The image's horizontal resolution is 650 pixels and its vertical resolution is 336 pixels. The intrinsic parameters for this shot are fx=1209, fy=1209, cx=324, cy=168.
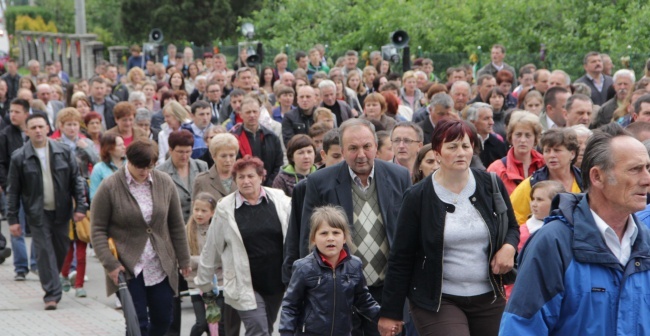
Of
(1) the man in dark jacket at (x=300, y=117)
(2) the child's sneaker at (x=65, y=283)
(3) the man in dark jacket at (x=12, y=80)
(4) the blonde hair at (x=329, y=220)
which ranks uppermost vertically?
(4) the blonde hair at (x=329, y=220)

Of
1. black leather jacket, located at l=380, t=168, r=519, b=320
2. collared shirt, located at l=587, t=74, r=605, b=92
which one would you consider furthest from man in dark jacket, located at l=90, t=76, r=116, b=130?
black leather jacket, located at l=380, t=168, r=519, b=320

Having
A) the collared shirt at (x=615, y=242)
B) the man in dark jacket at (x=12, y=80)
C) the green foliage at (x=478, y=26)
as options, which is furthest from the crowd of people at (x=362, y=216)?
the man in dark jacket at (x=12, y=80)

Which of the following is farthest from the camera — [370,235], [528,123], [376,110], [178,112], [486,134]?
[178,112]

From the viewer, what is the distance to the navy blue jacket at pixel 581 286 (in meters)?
4.38

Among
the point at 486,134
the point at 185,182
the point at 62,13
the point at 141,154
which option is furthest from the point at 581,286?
the point at 62,13

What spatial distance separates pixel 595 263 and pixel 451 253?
1.99 metres

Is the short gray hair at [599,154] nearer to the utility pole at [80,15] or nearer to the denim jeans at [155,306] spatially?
the denim jeans at [155,306]

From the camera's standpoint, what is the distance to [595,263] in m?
4.38

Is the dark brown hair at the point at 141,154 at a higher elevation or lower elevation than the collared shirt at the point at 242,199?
higher

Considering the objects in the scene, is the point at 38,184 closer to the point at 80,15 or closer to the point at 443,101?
the point at 443,101

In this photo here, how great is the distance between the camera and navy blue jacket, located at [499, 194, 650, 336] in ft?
14.4

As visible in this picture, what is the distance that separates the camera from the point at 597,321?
440cm

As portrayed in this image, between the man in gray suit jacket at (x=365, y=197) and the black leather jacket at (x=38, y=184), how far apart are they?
16.5ft

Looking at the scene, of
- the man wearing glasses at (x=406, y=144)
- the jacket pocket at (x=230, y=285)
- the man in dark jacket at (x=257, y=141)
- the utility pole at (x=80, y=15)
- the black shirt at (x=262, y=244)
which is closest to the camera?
the jacket pocket at (x=230, y=285)
